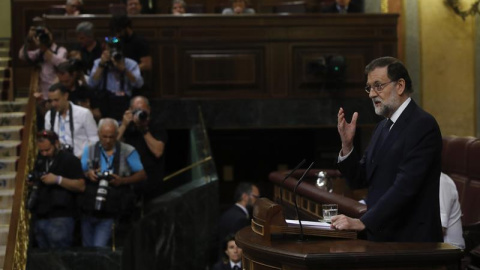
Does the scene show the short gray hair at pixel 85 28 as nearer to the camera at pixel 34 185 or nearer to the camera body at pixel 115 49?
the camera body at pixel 115 49

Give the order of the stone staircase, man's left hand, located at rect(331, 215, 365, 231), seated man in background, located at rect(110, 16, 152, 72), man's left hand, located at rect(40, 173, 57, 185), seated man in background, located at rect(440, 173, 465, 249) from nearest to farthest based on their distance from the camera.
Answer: man's left hand, located at rect(331, 215, 365, 231)
seated man in background, located at rect(440, 173, 465, 249)
man's left hand, located at rect(40, 173, 57, 185)
the stone staircase
seated man in background, located at rect(110, 16, 152, 72)

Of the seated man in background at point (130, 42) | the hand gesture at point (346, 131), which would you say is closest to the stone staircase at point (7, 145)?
the seated man in background at point (130, 42)

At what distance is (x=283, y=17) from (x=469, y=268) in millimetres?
6766

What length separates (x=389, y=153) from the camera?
14.3 ft

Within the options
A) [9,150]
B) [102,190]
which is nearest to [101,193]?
[102,190]

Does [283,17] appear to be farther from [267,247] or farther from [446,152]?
[267,247]

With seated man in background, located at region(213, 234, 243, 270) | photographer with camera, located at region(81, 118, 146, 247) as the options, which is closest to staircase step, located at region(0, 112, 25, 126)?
photographer with camera, located at region(81, 118, 146, 247)

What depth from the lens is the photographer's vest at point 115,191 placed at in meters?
8.05

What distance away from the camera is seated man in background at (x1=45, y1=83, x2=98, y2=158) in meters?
8.74

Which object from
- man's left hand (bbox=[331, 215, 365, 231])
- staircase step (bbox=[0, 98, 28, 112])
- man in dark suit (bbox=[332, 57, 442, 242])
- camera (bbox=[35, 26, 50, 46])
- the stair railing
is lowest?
the stair railing

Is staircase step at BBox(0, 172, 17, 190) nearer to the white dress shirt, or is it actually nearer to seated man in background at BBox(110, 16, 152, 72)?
the white dress shirt

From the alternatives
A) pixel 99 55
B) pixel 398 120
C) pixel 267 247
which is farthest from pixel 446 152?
pixel 99 55

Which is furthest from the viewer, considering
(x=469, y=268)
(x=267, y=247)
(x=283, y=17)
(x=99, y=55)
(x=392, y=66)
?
(x=283, y=17)

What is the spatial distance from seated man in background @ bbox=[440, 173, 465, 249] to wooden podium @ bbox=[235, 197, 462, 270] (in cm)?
196
